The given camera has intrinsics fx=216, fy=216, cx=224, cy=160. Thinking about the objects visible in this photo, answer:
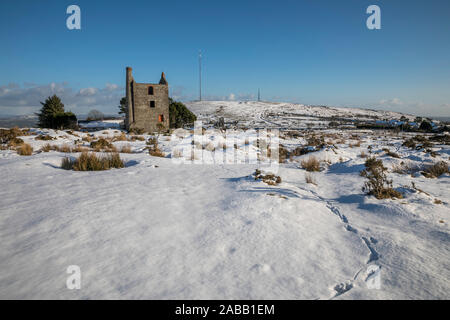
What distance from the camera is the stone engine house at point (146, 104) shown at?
28.8 meters

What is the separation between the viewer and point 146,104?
95.9ft

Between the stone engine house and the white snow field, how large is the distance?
84.2ft

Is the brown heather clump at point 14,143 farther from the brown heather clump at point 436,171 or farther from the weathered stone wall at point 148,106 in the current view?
the weathered stone wall at point 148,106

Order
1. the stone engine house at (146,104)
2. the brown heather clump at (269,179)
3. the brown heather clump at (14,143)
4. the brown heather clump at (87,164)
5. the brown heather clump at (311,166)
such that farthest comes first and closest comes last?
1. the stone engine house at (146,104)
2. the brown heather clump at (14,143)
3. the brown heather clump at (311,166)
4. the brown heather clump at (87,164)
5. the brown heather clump at (269,179)

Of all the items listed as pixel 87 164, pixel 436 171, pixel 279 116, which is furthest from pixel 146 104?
pixel 279 116

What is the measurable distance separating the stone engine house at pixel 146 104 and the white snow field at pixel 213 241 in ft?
84.2

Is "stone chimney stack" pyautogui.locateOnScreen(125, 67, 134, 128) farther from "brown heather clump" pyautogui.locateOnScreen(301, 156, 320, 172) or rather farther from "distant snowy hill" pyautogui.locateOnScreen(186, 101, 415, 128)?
"distant snowy hill" pyautogui.locateOnScreen(186, 101, 415, 128)

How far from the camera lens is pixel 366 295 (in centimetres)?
197

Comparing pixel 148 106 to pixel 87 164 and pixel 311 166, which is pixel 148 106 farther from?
pixel 311 166

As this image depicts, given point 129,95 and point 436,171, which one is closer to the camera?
point 436,171

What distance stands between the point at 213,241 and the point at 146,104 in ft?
97.7

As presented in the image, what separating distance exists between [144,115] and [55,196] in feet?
90.5

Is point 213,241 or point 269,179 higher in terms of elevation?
point 269,179

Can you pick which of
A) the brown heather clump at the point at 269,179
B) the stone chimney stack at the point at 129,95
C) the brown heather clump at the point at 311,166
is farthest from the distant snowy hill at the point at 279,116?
the brown heather clump at the point at 269,179
